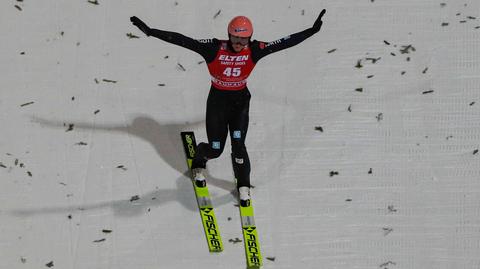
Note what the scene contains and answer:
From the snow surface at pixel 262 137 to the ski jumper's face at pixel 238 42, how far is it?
1.89 meters

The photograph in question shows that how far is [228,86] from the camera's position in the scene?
8.27 metres

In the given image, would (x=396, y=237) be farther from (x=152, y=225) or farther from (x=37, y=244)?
(x=37, y=244)

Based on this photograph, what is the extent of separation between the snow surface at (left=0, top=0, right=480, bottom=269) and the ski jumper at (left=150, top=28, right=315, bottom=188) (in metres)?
0.75

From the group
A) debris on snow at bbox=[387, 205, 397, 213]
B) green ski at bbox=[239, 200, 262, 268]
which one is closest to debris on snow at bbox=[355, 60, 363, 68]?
debris on snow at bbox=[387, 205, 397, 213]

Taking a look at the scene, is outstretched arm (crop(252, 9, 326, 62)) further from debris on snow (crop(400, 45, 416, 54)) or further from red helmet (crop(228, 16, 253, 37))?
debris on snow (crop(400, 45, 416, 54))

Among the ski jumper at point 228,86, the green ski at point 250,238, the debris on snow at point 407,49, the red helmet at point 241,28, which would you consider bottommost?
the green ski at point 250,238

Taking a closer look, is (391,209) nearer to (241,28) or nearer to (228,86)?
(228,86)

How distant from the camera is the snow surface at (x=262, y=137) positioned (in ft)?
29.9

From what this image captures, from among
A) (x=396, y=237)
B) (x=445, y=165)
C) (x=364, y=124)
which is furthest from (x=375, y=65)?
(x=396, y=237)

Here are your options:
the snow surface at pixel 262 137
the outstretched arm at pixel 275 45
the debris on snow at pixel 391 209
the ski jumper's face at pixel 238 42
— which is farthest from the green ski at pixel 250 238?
the ski jumper's face at pixel 238 42

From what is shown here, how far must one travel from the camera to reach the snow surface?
9125mm

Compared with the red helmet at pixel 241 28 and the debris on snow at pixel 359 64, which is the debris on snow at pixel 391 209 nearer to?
the debris on snow at pixel 359 64

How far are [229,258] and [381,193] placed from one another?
198 cm

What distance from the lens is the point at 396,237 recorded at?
9172 millimetres
